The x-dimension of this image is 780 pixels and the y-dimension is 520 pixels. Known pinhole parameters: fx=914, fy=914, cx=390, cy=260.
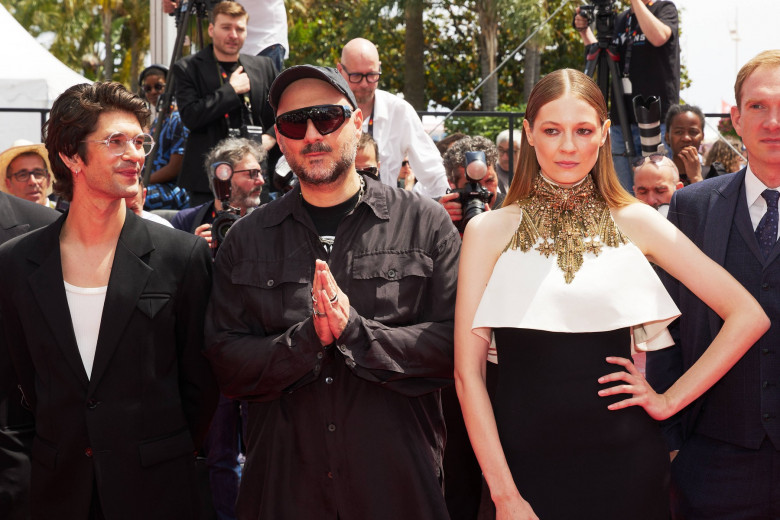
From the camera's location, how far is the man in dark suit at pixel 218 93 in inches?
234

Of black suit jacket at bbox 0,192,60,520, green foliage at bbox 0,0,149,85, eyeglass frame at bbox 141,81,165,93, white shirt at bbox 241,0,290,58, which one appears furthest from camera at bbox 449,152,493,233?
green foliage at bbox 0,0,149,85

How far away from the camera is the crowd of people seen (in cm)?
276

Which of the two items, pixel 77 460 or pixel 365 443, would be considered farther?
pixel 77 460

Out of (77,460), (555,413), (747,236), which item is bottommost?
(77,460)

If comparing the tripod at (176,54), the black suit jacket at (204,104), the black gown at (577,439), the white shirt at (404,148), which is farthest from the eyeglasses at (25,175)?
the black gown at (577,439)

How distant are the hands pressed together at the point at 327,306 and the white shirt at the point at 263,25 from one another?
466cm

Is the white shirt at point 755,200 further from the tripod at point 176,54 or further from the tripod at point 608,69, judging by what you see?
the tripod at point 176,54

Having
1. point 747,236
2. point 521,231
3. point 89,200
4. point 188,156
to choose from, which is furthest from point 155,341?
point 188,156

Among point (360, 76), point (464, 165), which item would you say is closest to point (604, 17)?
point (360, 76)

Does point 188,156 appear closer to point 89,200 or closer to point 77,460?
point 89,200

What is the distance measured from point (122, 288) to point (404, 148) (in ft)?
9.30

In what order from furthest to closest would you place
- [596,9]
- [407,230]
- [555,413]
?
[596,9]
[407,230]
[555,413]

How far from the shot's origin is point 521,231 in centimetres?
288

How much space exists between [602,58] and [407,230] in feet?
11.7
